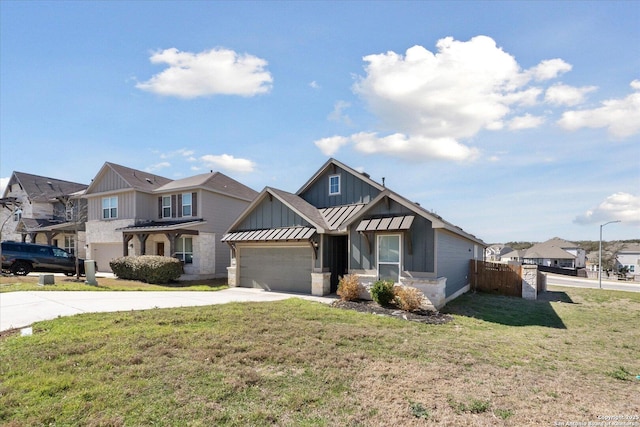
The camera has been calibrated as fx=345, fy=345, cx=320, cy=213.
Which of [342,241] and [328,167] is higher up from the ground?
[328,167]

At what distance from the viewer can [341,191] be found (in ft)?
57.5

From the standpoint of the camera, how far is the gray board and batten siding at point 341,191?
16766 millimetres

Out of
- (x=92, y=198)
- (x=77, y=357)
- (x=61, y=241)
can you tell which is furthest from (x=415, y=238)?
(x=61, y=241)

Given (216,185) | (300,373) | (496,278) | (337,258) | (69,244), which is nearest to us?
(300,373)

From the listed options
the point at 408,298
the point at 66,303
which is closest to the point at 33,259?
the point at 66,303

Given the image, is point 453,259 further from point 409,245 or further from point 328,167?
point 328,167

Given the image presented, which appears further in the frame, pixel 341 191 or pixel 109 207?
pixel 109 207

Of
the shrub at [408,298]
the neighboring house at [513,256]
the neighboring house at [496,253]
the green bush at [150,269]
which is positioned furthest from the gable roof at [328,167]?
the neighboring house at [513,256]

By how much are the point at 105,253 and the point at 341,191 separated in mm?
20672

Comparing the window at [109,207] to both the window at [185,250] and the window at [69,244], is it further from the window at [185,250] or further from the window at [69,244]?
the window at [69,244]

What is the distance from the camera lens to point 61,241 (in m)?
31.9

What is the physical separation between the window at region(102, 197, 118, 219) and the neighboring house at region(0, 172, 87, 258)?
3832mm

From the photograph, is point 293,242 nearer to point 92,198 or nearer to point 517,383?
point 517,383

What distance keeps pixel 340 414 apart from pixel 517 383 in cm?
307
